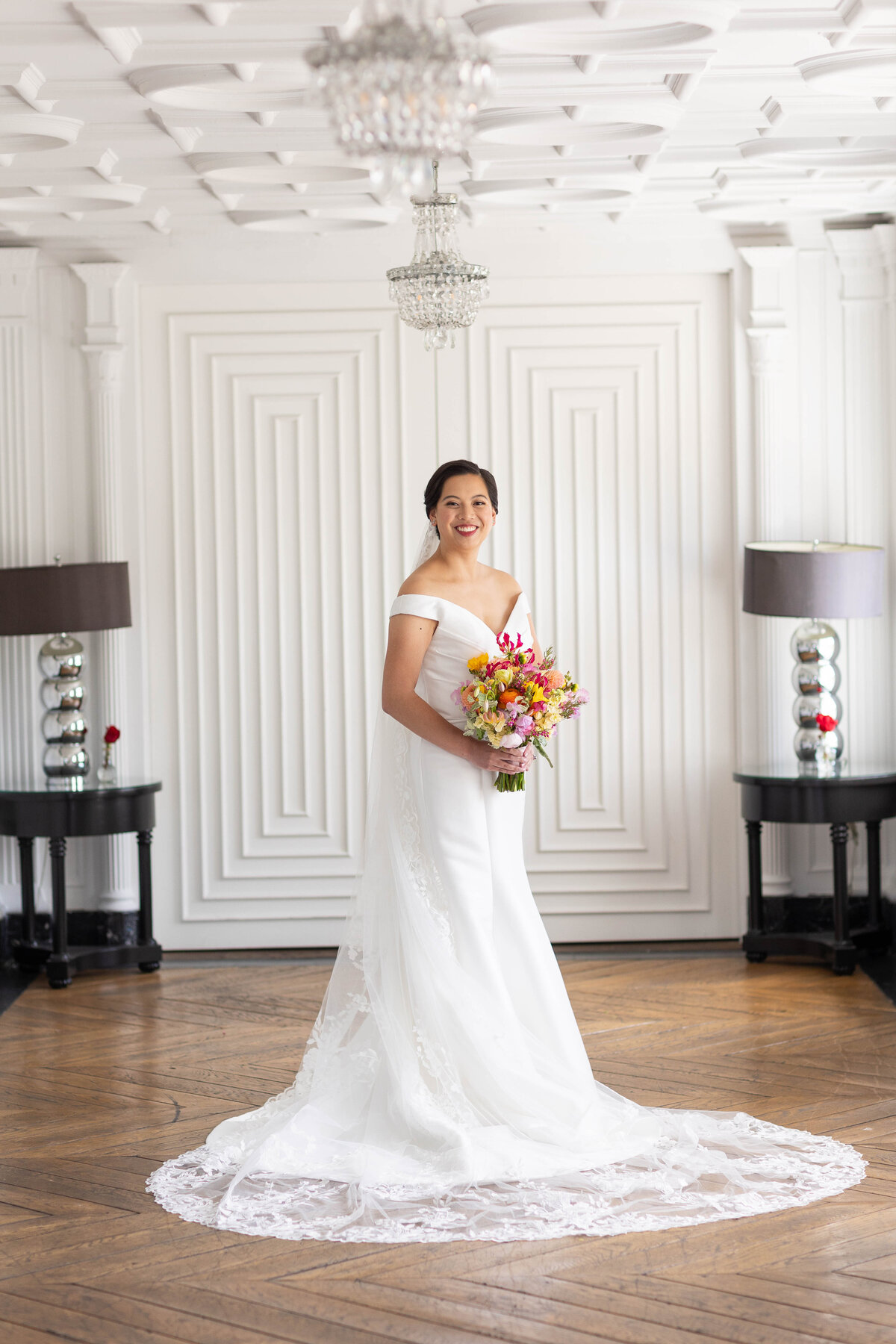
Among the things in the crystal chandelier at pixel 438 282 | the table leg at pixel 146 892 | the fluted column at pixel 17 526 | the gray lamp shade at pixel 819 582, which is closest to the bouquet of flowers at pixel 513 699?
the crystal chandelier at pixel 438 282

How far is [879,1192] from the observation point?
138 inches

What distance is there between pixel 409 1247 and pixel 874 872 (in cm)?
364

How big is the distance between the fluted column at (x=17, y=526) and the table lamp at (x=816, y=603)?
10.9 ft

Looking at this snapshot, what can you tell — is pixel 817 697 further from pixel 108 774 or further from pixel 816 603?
pixel 108 774

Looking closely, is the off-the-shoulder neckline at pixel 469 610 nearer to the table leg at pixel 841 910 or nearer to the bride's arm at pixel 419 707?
the bride's arm at pixel 419 707

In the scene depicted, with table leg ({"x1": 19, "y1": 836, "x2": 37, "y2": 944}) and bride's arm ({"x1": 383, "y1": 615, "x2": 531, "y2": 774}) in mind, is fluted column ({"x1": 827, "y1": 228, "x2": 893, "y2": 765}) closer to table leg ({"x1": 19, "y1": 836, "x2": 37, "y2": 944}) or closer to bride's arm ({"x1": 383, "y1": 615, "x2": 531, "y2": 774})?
bride's arm ({"x1": 383, "y1": 615, "x2": 531, "y2": 774})

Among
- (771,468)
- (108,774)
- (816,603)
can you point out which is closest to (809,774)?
(816,603)

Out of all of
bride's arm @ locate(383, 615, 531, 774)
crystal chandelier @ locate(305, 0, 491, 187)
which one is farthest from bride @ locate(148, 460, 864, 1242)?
crystal chandelier @ locate(305, 0, 491, 187)

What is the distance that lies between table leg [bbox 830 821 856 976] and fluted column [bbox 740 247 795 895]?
52 cm

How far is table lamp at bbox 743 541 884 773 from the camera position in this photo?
5859mm

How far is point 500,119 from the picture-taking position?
469 centimetres

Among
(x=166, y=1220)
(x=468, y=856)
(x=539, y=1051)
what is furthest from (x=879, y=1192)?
(x=166, y=1220)

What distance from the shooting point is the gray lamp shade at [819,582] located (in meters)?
5.85

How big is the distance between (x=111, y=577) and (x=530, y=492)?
6.43ft
